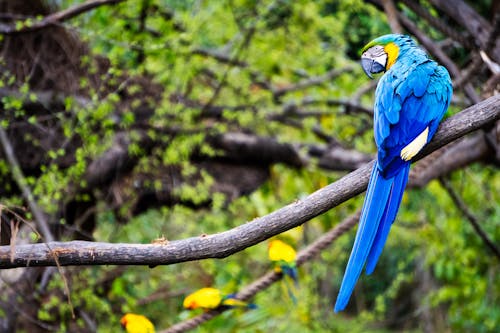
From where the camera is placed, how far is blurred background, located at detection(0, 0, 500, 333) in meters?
2.37

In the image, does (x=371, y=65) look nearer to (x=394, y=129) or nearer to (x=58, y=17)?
(x=394, y=129)

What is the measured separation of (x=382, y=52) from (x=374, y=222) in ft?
1.67

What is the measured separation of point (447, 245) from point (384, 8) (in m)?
1.84

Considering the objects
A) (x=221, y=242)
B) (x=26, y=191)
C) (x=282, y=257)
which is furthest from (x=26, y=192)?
(x=221, y=242)

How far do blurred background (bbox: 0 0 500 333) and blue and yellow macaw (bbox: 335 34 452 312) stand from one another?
0.55m

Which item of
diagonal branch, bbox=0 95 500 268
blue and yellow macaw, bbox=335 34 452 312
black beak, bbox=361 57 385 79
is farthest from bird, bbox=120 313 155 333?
black beak, bbox=361 57 385 79

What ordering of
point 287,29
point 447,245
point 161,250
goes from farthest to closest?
point 447,245, point 287,29, point 161,250

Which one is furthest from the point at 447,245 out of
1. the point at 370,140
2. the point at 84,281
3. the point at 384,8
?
the point at 84,281

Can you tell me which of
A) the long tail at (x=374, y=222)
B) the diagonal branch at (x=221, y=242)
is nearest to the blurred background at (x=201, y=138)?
the diagonal branch at (x=221, y=242)

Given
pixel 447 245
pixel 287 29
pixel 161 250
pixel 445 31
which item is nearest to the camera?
pixel 161 250

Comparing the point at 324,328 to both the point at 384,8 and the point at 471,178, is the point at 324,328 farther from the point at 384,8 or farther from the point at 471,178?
the point at 384,8

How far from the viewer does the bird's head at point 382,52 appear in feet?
5.20

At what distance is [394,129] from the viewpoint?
143 centimetres

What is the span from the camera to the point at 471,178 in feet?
11.7
